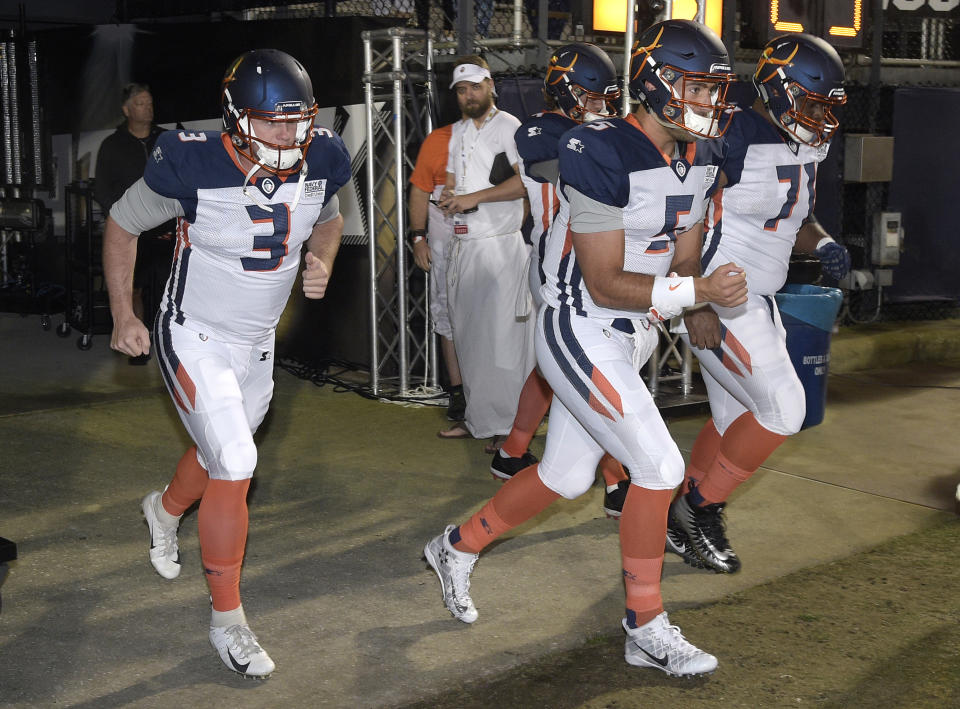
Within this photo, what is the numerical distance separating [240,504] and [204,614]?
0.75m

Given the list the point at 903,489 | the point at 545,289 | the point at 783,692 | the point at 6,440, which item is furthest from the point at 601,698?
the point at 6,440

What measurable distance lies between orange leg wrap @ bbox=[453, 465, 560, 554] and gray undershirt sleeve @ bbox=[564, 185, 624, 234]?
3.06 ft

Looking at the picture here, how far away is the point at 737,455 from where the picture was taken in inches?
200

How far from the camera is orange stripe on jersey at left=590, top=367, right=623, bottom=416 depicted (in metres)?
4.02

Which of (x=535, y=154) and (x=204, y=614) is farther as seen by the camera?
(x=535, y=154)

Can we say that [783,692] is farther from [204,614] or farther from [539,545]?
[204,614]

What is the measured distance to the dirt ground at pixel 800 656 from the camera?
3934 millimetres

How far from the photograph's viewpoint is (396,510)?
19.3ft

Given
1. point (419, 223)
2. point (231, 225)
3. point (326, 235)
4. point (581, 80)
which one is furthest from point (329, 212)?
point (419, 223)

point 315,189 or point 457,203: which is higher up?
point 315,189

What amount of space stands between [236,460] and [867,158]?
7.93 m

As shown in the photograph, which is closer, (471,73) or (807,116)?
(807,116)

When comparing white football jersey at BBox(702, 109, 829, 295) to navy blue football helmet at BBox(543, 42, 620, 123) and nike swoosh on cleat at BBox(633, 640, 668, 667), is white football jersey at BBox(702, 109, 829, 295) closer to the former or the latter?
navy blue football helmet at BBox(543, 42, 620, 123)

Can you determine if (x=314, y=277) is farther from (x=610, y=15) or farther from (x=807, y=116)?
(x=610, y=15)
